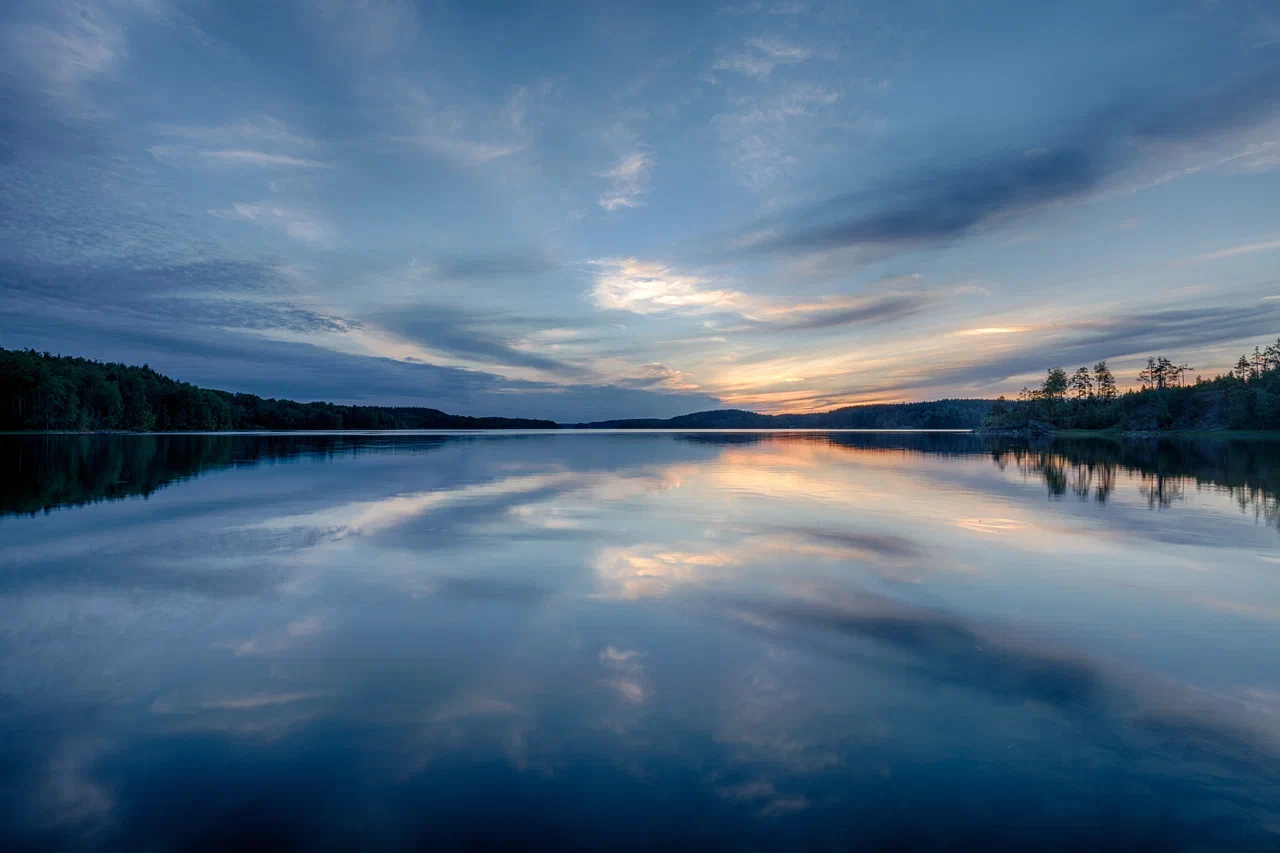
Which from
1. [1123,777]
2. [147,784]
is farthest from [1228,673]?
[147,784]

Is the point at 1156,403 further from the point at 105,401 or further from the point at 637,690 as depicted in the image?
the point at 105,401

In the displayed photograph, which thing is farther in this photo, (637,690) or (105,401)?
(105,401)

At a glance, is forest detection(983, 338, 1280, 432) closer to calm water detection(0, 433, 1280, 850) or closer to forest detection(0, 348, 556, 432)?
calm water detection(0, 433, 1280, 850)

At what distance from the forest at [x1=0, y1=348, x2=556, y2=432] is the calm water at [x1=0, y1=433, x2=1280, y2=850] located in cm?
10969

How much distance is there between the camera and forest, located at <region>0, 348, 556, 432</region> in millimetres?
88188

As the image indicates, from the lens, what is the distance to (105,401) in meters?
97.9

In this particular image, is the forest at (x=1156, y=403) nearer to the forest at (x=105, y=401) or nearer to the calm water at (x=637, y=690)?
the calm water at (x=637, y=690)

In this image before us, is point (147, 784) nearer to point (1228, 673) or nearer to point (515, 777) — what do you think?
point (515, 777)

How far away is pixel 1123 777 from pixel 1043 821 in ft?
3.50

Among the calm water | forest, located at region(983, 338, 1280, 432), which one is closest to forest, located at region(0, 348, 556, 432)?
the calm water

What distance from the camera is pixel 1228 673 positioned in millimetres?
6281

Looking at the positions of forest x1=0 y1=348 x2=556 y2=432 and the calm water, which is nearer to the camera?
the calm water

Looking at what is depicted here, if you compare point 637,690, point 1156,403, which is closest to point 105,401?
point 637,690

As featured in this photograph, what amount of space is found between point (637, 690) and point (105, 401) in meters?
131
